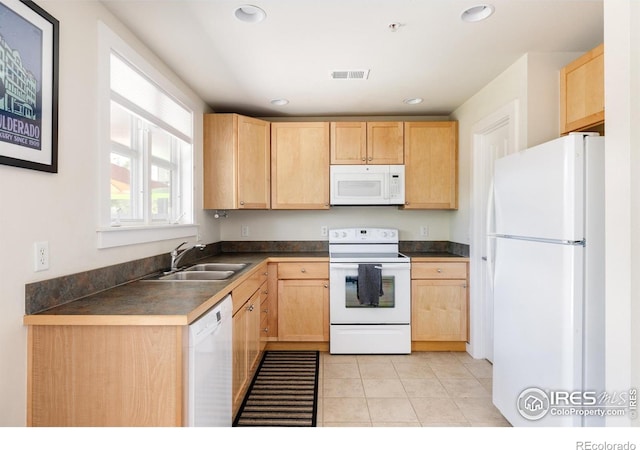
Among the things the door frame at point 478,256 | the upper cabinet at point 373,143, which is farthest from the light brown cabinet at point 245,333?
the door frame at point 478,256

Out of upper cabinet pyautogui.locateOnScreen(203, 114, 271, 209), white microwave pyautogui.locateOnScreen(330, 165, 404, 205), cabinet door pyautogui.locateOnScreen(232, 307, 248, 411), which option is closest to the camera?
cabinet door pyautogui.locateOnScreen(232, 307, 248, 411)

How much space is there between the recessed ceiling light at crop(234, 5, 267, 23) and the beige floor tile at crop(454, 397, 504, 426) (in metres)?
2.68

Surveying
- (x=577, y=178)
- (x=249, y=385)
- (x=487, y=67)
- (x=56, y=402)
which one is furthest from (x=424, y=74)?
(x=56, y=402)

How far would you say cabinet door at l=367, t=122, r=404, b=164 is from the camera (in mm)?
3533

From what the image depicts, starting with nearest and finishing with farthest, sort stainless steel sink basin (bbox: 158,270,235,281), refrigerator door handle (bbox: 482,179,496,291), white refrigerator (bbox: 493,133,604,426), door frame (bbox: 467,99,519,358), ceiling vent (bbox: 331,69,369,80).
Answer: white refrigerator (bbox: 493,133,604,426) < refrigerator door handle (bbox: 482,179,496,291) < stainless steel sink basin (bbox: 158,270,235,281) < ceiling vent (bbox: 331,69,369,80) < door frame (bbox: 467,99,519,358)

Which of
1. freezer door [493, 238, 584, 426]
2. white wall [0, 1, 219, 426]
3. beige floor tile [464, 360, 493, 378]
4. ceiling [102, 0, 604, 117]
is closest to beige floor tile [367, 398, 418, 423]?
freezer door [493, 238, 584, 426]

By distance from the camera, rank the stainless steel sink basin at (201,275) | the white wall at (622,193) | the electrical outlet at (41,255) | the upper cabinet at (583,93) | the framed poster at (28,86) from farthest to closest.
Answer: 1. the stainless steel sink basin at (201,275)
2. the upper cabinet at (583,93)
3. the electrical outlet at (41,255)
4. the framed poster at (28,86)
5. the white wall at (622,193)

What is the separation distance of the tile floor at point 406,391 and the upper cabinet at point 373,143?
6.27 ft

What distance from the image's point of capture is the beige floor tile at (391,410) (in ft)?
7.19

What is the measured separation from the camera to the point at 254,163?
3451mm

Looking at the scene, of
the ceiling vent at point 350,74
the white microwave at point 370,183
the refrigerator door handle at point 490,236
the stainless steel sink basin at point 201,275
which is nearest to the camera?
the refrigerator door handle at point 490,236

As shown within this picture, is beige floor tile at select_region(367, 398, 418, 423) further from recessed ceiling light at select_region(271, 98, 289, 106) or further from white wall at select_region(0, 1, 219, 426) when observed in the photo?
recessed ceiling light at select_region(271, 98, 289, 106)

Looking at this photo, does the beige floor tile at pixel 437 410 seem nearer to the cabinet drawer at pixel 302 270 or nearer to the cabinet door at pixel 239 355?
the cabinet door at pixel 239 355

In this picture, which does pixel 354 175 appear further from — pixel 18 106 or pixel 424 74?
pixel 18 106
